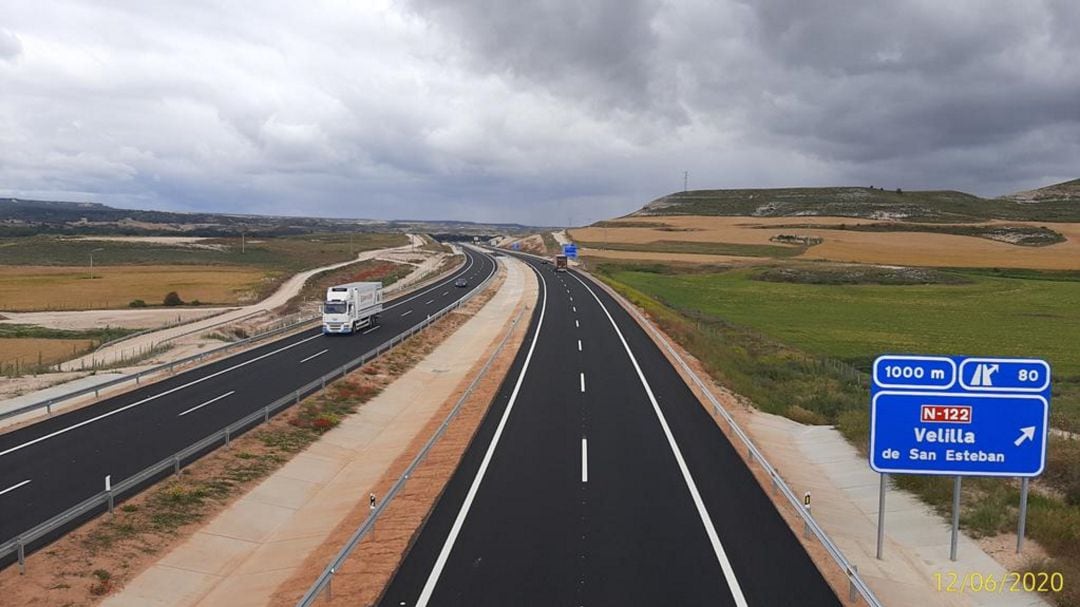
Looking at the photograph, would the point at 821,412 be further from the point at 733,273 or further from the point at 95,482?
A: the point at 733,273

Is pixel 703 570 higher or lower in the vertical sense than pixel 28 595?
higher

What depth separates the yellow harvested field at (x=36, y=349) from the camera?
141 feet

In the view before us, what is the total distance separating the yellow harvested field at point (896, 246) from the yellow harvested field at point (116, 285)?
240ft

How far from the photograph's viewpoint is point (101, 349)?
46.5 metres

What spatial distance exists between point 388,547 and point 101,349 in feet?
138

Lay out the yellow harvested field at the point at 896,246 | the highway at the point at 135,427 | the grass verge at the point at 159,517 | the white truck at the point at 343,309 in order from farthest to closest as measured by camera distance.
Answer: the yellow harvested field at the point at 896,246
the white truck at the point at 343,309
the highway at the point at 135,427
the grass verge at the point at 159,517

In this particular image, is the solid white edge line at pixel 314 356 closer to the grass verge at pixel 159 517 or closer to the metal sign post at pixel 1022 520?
the grass verge at pixel 159 517

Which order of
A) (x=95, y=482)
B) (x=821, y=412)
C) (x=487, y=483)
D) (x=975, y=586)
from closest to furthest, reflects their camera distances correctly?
1. (x=975, y=586)
2. (x=487, y=483)
3. (x=95, y=482)
4. (x=821, y=412)

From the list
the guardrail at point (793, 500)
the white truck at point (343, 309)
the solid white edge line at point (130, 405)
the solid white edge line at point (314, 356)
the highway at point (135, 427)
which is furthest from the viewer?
the white truck at point (343, 309)

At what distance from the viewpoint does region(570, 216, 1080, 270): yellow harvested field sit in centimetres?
10925

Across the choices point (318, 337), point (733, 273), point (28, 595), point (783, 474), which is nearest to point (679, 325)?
point (318, 337)
